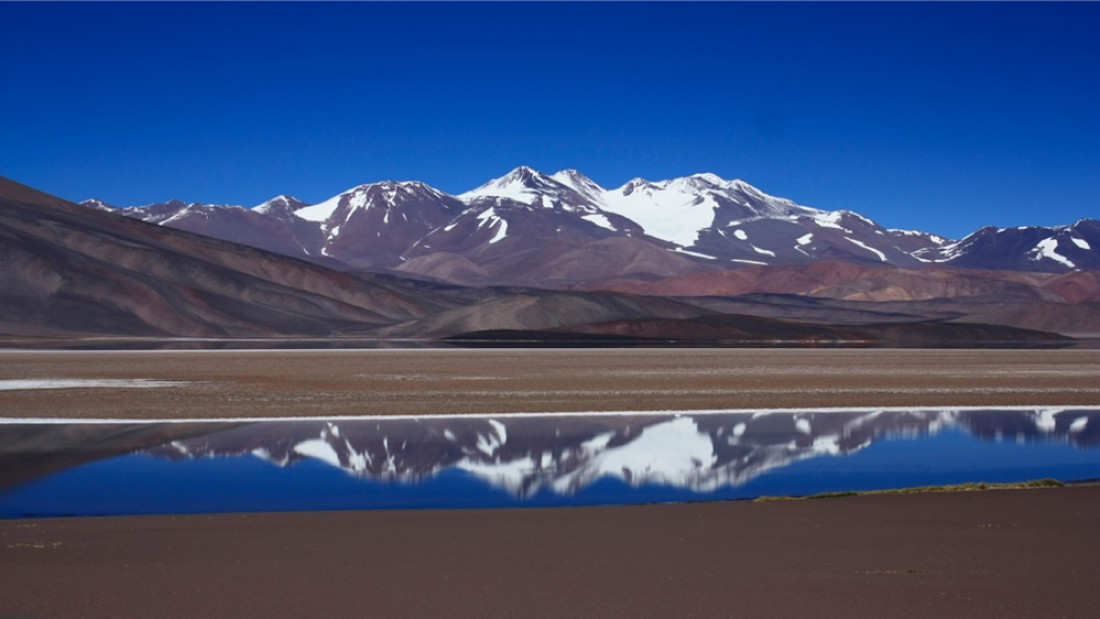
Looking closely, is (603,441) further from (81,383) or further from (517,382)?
(81,383)

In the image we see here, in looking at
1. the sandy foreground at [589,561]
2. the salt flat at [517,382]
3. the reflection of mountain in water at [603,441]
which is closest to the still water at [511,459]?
the reflection of mountain in water at [603,441]

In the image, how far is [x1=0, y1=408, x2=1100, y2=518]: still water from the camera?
14500 mm

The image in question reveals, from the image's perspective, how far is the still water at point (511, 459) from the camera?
14500 millimetres

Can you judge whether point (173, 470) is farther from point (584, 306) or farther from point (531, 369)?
point (584, 306)

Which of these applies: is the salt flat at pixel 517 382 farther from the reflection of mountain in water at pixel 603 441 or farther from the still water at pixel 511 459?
the still water at pixel 511 459

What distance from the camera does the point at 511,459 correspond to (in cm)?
1803

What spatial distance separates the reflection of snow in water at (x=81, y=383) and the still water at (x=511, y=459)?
10270 millimetres

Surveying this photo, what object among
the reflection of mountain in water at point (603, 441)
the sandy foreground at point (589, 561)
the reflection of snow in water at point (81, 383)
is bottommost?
the sandy foreground at point (589, 561)

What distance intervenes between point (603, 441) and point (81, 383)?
69.4 feet

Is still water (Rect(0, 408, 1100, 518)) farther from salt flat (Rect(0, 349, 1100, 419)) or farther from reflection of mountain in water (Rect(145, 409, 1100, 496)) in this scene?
salt flat (Rect(0, 349, 1100, 419))

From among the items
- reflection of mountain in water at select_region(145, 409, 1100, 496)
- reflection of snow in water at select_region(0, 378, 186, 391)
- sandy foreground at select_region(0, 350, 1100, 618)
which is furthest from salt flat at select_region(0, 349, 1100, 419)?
sandy foreground at select_region(0, 350, 1100, 618)

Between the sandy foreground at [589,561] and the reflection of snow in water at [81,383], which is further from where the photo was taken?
the reflection of snow in water at [81,383]

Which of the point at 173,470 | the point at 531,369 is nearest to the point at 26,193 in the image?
the point at 531,369

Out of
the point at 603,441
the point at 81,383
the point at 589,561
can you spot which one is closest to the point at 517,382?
the point at 81,383
